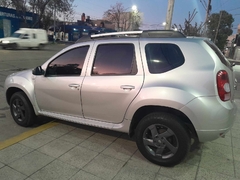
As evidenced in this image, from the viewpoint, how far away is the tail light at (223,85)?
2242 millimetres

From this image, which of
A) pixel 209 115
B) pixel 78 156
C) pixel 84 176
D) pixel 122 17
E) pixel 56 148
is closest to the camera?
pixel 209 115

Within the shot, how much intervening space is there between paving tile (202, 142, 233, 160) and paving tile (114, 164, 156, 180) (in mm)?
1089

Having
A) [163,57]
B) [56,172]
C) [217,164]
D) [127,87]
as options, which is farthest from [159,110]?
[56,172]

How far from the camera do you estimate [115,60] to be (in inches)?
110

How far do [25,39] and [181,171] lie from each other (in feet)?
71.8

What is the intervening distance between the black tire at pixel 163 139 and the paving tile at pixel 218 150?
2.59 ft

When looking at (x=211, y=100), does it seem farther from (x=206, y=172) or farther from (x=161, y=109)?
(x=206, y=172)

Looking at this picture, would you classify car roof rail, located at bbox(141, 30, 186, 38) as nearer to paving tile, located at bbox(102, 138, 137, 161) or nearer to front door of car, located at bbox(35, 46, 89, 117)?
front door of car, located at bbox(35, 46, 89, 117)

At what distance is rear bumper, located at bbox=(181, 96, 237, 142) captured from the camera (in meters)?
2.22

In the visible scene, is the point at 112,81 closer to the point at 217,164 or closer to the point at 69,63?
the point at 69,63

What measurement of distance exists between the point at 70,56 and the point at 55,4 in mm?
→ 32782

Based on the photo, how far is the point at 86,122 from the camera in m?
3.03

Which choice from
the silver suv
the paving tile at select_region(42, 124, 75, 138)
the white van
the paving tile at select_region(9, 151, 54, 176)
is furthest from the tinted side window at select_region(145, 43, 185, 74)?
the white van

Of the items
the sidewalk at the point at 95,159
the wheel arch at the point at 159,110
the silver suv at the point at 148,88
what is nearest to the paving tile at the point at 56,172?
the sidewalk at the point at 95,159
